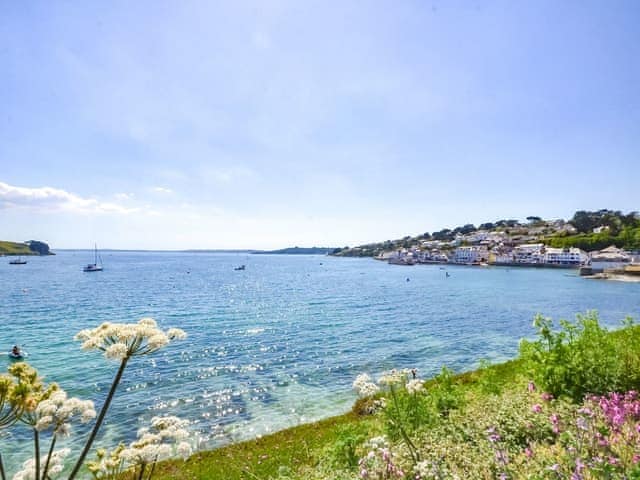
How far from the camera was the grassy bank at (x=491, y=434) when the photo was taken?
4.28m

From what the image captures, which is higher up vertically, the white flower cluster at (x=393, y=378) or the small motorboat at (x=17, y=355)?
the white flower cluster at (x=393, y=378)

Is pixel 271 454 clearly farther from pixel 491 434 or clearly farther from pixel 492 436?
pixel 492 436

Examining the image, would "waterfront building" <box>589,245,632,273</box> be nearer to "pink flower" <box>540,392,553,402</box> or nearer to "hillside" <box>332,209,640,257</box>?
"hillside" <box>332,209,640,257</box>

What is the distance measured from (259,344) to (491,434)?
22733 millimetres

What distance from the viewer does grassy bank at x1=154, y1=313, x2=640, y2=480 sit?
4.28 metres

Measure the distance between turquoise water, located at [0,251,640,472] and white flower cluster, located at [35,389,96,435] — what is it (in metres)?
11.2

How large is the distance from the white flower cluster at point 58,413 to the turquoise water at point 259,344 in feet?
36.7

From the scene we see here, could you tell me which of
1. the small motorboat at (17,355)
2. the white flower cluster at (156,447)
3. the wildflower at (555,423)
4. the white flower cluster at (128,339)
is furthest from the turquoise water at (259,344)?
the white flower cluster at (128,339)

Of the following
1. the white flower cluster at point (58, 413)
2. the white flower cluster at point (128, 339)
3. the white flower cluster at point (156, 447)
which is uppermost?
the white flower cluster at point (128, 339)

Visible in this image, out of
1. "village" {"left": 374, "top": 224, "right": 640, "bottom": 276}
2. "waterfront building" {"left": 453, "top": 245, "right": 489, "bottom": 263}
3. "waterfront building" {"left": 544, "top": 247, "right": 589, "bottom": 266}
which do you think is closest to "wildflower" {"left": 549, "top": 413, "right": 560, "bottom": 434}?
"village" {"left": 374, "top": 224, "right": 640, "bottom": 276}

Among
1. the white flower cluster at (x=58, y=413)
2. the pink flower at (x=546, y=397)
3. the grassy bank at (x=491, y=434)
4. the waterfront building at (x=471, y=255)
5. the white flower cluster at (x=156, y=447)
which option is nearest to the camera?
the white flower cluster at (x=58, y=413)

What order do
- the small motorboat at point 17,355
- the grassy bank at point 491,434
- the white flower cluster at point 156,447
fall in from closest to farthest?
the white flower cluster at point 156,447 < the grassy bank at point 491,434 < the small motorboat at point 17,355

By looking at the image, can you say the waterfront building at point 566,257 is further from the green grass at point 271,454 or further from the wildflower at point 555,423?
the wildflower at point 555,423

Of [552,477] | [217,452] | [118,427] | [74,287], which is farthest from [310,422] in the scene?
[74,287]
